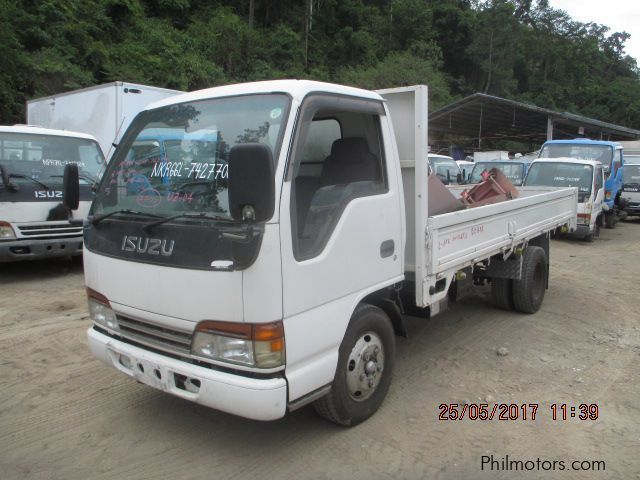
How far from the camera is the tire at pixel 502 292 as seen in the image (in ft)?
19.1

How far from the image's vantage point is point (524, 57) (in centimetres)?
6119

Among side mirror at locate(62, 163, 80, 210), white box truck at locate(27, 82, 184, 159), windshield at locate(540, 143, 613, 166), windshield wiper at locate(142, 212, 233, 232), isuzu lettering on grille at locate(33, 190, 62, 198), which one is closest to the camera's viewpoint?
windshield wiper at locate(142, 212, 233, 232)

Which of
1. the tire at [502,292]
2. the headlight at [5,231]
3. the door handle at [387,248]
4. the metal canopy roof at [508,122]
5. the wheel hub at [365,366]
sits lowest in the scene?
the tire at [502,292]

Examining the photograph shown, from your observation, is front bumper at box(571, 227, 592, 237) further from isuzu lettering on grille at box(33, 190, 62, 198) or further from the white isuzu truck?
isuzu lettering on grille at box(33, 190, 62, 198)

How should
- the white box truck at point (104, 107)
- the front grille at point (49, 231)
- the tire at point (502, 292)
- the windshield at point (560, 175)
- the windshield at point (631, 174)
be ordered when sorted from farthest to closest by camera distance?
the windshield at point (631, 174), the windshield at point (560, 175), the white box truck at point (104, 107), the front grille at point (49, 231), the tire at point (502, 292)

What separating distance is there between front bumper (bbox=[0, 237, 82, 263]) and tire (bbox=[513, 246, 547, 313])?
5789mm

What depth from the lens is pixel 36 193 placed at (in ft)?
22.5

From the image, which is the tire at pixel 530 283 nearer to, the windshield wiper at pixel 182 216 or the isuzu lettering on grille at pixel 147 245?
the windshield wiper at pixel 182 216

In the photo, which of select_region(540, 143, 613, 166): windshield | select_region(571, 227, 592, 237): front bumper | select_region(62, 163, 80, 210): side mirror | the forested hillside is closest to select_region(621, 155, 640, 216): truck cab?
select_region(540, 143, 613, 166): windshield

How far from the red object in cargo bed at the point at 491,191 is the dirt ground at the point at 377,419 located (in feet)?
4.53

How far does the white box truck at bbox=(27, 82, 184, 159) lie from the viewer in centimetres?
950

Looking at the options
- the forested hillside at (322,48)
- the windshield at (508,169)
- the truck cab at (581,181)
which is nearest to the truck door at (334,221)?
the truck cab at (581,181)

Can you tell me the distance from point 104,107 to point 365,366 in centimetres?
840

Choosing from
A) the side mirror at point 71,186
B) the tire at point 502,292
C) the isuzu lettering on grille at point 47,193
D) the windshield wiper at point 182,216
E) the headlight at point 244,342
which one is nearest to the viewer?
the headlight at point 244,342
